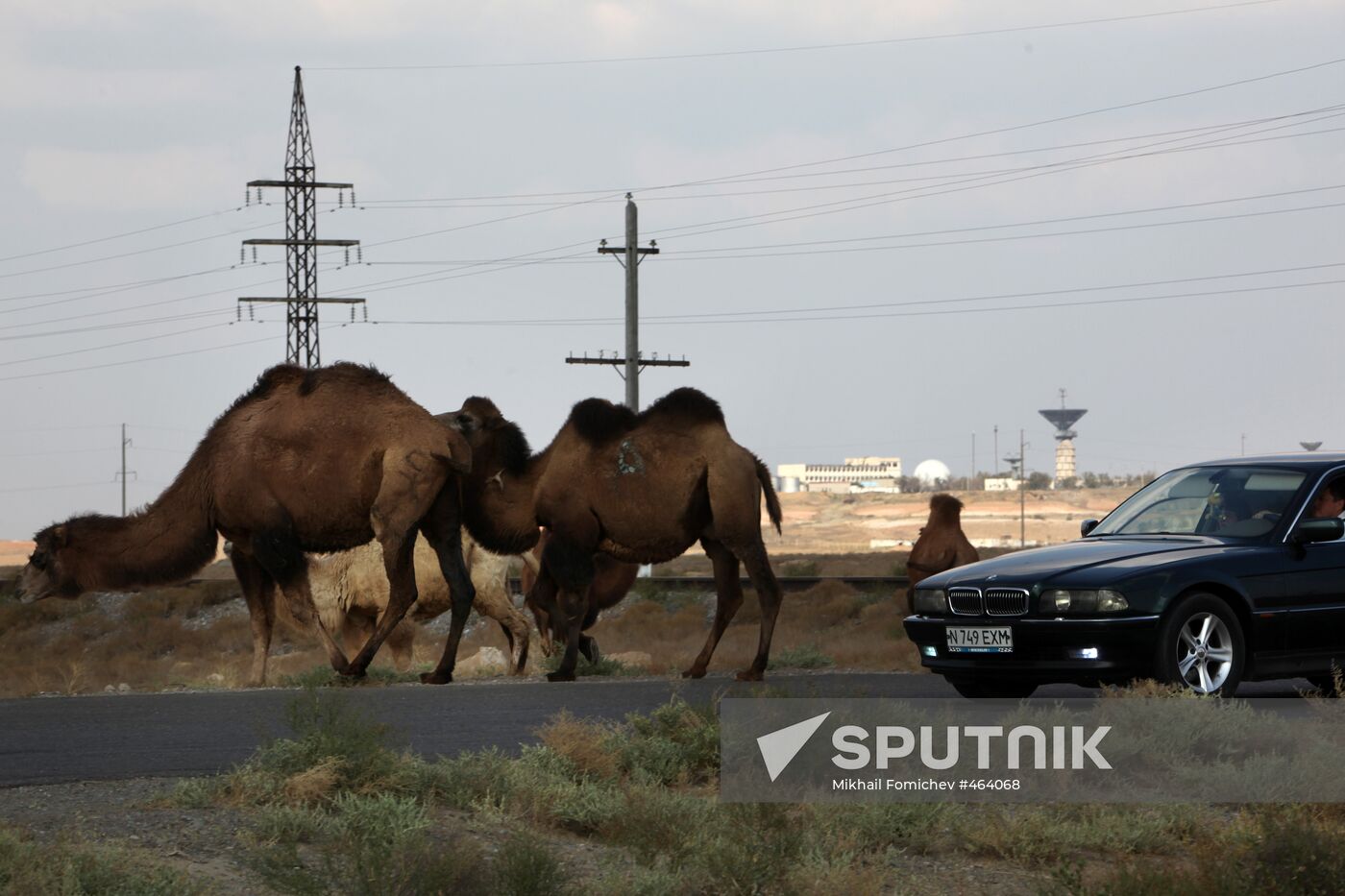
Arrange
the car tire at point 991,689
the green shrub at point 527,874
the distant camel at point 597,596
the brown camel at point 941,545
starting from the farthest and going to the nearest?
1. the brown camel at point 941,545
2. the distant camel at point 597,596
3. the car tire at point 991,689
4. the green shrub at point 527,874

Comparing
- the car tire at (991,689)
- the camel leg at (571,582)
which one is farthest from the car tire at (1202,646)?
the camel leg at (571,582)

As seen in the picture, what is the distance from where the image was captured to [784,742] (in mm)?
8977

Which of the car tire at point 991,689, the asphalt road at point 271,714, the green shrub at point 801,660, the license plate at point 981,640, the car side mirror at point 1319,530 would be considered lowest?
the green shrub at point 801,660

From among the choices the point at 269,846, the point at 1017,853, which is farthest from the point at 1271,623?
the point at 269,846

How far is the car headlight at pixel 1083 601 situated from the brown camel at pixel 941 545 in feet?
31.4

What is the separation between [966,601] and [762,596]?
439cm

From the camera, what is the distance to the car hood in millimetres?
11188

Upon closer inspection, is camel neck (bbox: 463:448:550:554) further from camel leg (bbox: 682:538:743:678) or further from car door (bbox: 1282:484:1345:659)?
car door (bbox: 1282:484:1345:659)

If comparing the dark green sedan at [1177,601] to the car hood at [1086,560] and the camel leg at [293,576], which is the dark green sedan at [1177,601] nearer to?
the car hood at [1086,560]

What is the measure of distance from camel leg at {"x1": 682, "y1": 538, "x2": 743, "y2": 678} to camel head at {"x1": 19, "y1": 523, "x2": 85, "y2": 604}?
5.49 m

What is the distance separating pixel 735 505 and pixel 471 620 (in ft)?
71.7

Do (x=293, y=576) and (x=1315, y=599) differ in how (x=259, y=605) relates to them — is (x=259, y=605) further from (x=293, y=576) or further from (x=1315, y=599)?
(x=1315, y=599)

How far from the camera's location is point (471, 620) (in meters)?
36.6

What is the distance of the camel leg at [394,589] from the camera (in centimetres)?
1531
